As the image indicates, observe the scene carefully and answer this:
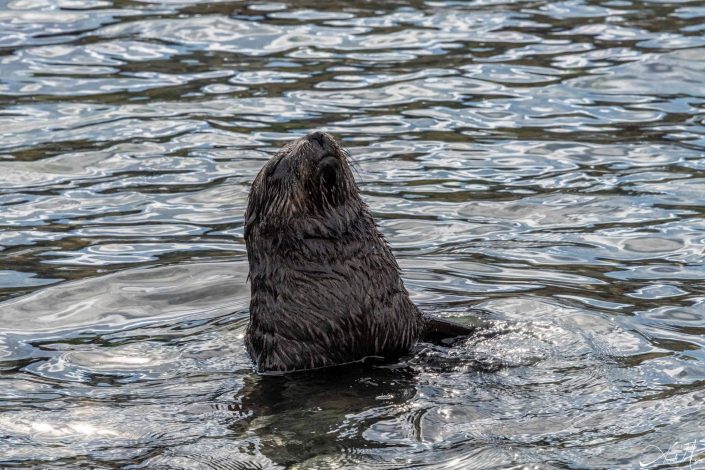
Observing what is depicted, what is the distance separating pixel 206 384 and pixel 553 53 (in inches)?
330

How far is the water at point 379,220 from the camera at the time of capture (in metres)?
6.22

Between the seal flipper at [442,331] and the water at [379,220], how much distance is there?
0.11 meters

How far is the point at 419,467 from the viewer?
5.65 metres

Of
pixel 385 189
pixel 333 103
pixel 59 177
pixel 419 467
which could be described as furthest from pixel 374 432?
pixel 333 103

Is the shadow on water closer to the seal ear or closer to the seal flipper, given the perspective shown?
the seal flipper

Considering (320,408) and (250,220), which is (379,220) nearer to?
(250,220)

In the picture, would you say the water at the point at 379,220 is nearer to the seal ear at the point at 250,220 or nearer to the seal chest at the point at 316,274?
the seal chest at the point at 316,274

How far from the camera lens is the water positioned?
622 cm

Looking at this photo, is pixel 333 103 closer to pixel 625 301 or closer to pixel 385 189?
pixel 385 189

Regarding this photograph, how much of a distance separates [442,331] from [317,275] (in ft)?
2.55
